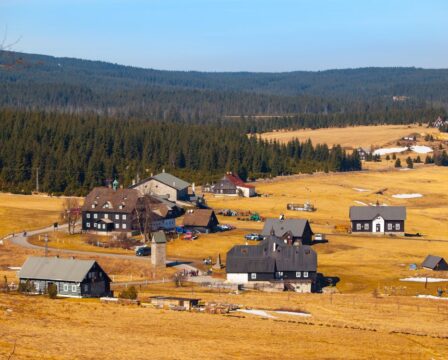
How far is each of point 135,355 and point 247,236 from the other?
192 feet

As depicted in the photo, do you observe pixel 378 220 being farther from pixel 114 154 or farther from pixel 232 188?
pixel 114 154

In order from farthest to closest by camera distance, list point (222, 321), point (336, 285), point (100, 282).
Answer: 1. point (336, 285)
2. point (100, 282)
3. point (222, 321)

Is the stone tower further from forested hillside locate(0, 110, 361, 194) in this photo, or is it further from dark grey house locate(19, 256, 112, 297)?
forested hillside locate(0, 110, 361, 194)

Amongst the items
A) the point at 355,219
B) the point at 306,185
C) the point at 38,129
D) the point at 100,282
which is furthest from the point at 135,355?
the point at 38,129

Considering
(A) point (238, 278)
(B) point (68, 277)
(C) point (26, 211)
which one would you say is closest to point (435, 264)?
(A) point (238, 278)

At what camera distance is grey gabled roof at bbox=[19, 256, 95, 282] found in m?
72.3

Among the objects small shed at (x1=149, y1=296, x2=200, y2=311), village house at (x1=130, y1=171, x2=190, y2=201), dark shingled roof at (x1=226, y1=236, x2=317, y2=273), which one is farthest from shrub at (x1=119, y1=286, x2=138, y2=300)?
village house at (x1=130, y1=171, x2=190, y2=201)

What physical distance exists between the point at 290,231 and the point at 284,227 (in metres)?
0.97

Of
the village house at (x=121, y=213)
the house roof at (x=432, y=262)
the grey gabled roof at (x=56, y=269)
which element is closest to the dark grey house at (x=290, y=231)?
the village house at (x=121, y=213)

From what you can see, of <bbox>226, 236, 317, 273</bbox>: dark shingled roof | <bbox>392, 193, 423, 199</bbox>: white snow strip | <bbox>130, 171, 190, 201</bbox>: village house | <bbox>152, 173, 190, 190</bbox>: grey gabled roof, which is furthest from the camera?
<bbox>392, 193, 423, 199</bbox>: white snow strip

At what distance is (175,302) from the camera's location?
65938 mm

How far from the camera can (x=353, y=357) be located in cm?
4991

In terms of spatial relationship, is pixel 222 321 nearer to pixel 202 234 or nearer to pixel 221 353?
pixel 221 353

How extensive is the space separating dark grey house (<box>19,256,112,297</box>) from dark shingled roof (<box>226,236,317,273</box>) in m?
14.3
